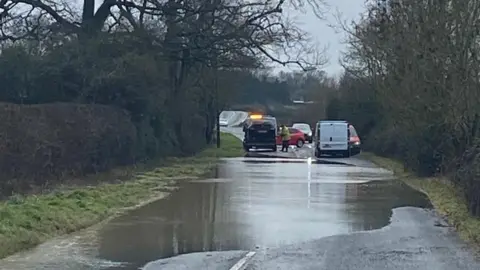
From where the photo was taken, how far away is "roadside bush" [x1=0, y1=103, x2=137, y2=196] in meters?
21.4

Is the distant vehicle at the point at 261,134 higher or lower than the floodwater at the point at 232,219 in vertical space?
higher

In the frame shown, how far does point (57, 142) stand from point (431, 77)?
959cm

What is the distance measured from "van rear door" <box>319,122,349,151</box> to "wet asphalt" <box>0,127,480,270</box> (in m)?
22.5

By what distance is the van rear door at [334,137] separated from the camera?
50.2m

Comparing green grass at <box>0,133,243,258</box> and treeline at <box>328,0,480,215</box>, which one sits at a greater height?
treeline at <box>328,0,480,215</box>

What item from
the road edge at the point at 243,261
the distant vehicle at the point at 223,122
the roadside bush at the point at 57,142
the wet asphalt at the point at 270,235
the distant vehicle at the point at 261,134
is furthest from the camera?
the distant vehicle at the point at 223,122

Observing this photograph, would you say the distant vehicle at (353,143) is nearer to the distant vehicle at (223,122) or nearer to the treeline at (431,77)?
the treeline at (431,77)

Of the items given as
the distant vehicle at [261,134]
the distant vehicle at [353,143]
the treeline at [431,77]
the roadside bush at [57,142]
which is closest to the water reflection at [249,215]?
the treeline at [431,77]

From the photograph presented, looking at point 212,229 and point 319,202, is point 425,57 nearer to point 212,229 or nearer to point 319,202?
point 319,202

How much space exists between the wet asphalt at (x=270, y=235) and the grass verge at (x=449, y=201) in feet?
0.84

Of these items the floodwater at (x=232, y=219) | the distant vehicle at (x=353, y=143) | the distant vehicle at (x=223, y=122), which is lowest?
the floodwater at (x=232, y=219)

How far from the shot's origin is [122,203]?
21766 mm

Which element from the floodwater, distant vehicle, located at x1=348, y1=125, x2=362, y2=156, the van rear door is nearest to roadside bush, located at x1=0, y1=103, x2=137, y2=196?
the floodwater

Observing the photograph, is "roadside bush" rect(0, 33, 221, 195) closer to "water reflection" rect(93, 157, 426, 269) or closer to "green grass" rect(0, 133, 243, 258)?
"green grass" rect(0, 133, 243, 258)
